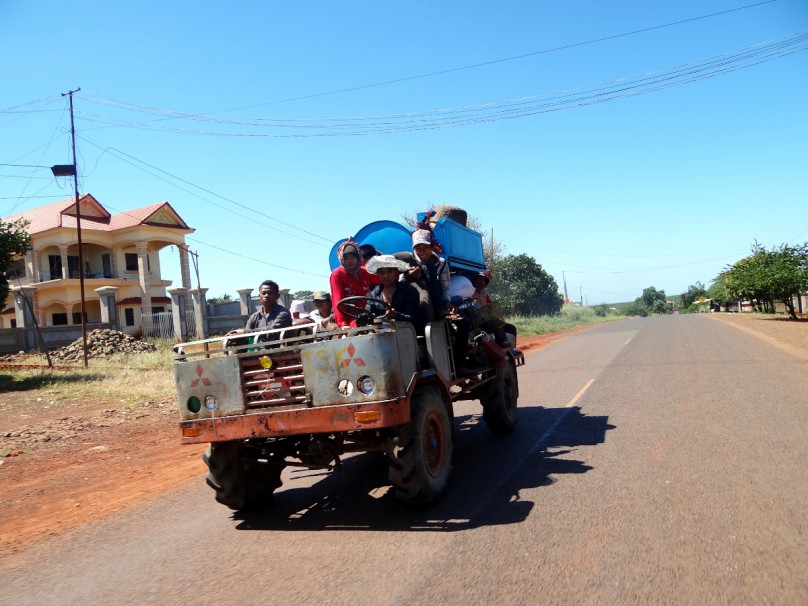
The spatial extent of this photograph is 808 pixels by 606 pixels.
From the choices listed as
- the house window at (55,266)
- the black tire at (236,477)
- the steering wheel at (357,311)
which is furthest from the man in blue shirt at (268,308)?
the house window at (55,266)

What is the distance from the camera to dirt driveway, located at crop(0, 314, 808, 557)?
6.15m

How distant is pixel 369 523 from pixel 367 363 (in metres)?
1.32

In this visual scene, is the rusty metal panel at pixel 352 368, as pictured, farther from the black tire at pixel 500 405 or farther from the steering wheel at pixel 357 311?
the black tire at pixel 500 405

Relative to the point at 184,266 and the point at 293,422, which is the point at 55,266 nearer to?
the point at 184,266

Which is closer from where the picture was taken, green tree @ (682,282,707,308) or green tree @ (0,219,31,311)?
green tree @ (0,219,31,311)

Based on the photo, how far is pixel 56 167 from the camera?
22.0 metres

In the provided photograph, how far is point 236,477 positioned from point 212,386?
86 centimetres

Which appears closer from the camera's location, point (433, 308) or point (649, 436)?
point (433, 308)

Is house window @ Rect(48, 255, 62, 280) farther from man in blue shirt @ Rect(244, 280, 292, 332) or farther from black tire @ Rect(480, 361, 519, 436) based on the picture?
black tire @ Rect(480, 361, 519, 436)

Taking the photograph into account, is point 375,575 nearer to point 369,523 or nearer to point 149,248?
point 369,523

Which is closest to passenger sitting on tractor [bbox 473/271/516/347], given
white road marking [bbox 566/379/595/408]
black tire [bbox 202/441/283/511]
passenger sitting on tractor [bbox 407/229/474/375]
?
passenger sitting on tractor [bbox 407/229/474/375]

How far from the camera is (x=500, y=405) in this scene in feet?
24.9

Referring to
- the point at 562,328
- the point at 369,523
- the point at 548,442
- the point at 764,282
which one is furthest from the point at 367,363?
the point at 562,328

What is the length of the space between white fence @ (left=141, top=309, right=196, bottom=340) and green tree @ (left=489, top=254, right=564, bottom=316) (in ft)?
91.5
